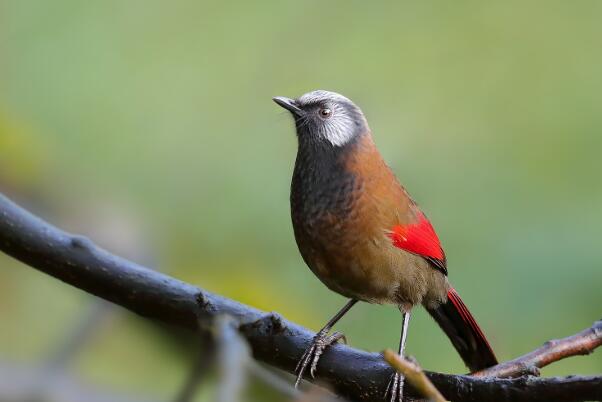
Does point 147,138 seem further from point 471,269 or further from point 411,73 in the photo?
point 471,269

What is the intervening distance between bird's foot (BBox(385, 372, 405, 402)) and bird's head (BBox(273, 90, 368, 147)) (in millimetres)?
1315

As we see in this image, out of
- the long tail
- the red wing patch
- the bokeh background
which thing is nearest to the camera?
the red wing patch

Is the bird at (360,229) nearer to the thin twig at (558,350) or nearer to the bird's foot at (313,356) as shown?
the bird's foot at (313,356)

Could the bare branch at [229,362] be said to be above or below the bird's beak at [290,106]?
below

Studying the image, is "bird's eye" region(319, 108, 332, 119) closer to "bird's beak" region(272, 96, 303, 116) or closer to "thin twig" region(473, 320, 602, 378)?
"bird's beak" region(272, 96, 303, 116)

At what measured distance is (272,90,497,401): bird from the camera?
3621mm

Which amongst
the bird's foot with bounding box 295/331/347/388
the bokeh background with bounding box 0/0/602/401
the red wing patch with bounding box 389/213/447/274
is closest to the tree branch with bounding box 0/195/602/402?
the bird's foot with bounding box 295/331/347/388

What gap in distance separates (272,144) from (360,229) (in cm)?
169

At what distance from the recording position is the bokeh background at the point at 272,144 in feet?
13.9

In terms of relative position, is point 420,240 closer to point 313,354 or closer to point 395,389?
point 313,354

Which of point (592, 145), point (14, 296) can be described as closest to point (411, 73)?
point (592, 145)

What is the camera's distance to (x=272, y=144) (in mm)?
5242

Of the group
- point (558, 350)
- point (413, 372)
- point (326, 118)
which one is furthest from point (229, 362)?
point (326, 118)

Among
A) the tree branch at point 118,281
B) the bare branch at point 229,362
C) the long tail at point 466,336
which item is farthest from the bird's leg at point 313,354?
the bare branch at point 229,362
